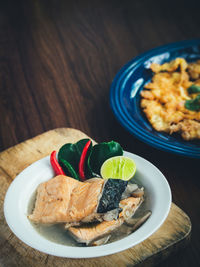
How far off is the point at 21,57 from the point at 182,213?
2.68 m

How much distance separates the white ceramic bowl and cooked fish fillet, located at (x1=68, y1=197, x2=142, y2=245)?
0.34 feet

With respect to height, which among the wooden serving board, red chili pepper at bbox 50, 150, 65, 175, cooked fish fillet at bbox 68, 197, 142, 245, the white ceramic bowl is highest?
red chili pepper at bbox 50, 150, 65, 175

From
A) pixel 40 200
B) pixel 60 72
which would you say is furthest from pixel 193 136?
pixel 60 72

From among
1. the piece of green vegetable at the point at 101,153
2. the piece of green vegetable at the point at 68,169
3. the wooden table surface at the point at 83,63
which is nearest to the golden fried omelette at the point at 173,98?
the wooden table surface at the point at 83,63

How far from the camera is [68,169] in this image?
1.81 m

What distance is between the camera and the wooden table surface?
2.20m

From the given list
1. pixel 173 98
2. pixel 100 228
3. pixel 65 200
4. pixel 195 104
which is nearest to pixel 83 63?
pixel 173 98

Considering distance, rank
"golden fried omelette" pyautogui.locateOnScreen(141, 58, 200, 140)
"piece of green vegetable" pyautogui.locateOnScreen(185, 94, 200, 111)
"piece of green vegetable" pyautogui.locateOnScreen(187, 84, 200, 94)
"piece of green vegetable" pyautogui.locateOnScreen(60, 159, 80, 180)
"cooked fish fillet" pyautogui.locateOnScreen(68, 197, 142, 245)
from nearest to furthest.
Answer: "cooked fish fillet" pyautogui.locateOnScreen(68, 197, 142, 245) < "piece of green vegetable" pyautogui.locateOnScreen(60, 159, 80, 180) < "golden fried omelette" pyautogui.locateOnScreen(141, 58, 200, 140) < "piece of green vegetable" pyautogui.locateOnScreen(185, 94, 200, 111) < "piece of green vegetable" pyautogui.locateOnScreen(187, 84, 200, 94)

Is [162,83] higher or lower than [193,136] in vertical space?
higher

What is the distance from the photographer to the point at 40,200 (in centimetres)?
165

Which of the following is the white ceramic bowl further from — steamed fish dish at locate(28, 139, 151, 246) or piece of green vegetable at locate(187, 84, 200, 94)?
piece of green vegetable at locate(187, 84, 200, 94)

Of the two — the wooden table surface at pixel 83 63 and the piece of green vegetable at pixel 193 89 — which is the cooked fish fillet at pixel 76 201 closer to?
the wooden table surface at pixel 83 63

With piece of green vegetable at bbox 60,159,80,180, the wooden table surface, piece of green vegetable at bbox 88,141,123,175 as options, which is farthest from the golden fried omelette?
piece of green vegetable at bbox 60,159,80,180

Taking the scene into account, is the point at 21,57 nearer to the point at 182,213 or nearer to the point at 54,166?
the point at 54,166
